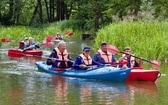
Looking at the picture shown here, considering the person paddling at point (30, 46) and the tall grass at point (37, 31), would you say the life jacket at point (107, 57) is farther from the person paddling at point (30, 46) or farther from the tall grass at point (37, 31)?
the tall grass at point (37, 31)

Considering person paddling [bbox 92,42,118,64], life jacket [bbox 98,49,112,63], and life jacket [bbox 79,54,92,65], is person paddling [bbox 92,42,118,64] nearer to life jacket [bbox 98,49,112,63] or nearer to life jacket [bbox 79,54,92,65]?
life jacket [bbox 98,49,112,63]

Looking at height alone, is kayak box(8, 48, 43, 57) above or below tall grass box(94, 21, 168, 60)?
below

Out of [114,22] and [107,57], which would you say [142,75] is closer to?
[107,57]

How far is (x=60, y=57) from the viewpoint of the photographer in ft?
42.0

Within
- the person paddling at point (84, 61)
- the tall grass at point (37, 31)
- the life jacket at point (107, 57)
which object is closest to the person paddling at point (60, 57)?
the person paddling at point (84, 61)

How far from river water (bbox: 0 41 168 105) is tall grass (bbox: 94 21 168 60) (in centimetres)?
171

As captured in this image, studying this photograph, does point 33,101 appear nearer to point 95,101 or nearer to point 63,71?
point 95,101

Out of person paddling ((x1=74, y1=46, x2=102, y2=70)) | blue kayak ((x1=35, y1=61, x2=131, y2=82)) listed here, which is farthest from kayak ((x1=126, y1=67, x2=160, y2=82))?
person paddling ((x1=74, y1=46, x2=102, y2=70))

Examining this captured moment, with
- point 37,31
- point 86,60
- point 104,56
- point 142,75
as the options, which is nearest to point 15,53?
point 86,60

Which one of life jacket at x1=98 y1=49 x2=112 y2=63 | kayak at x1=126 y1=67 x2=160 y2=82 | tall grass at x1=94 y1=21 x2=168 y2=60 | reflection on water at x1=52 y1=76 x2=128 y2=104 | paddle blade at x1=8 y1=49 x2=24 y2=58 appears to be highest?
tall grass at x1=94 y1=21 x2=168 y2=60

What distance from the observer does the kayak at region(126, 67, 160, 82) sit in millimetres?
11195

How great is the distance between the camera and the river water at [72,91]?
873 cm

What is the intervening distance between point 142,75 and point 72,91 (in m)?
2.27

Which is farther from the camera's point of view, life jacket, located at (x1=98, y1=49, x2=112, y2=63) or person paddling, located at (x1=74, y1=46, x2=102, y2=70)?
life jacket, located at (x1=98, y1=49, x2=112, y2=63)
